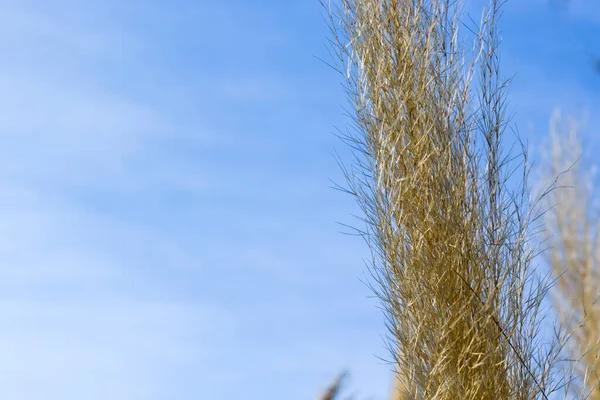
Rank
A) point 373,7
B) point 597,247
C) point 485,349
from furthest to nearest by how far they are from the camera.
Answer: point 597,247
point 373,7
point 485,349

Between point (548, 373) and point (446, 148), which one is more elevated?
point (446, 148)

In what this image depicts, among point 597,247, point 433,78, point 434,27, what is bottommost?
point 597,247

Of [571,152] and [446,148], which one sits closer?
[446,148]

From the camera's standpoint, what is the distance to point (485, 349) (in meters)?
2.41

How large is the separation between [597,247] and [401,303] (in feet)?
4.09

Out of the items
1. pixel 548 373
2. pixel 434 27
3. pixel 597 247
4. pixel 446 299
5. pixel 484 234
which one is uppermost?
pixel 434 27

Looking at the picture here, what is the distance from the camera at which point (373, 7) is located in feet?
8.47

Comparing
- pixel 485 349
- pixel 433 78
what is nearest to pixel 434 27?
pixel 433 78

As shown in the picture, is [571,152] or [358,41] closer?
[358,41]

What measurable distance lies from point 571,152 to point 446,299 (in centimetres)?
147

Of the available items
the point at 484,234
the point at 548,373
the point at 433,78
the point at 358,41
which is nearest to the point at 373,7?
the point at 358,41

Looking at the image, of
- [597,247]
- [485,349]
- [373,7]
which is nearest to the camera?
[485,349]

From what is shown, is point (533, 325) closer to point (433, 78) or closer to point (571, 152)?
point (433, 78)

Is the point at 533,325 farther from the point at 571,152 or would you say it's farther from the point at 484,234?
the point at 571,152
